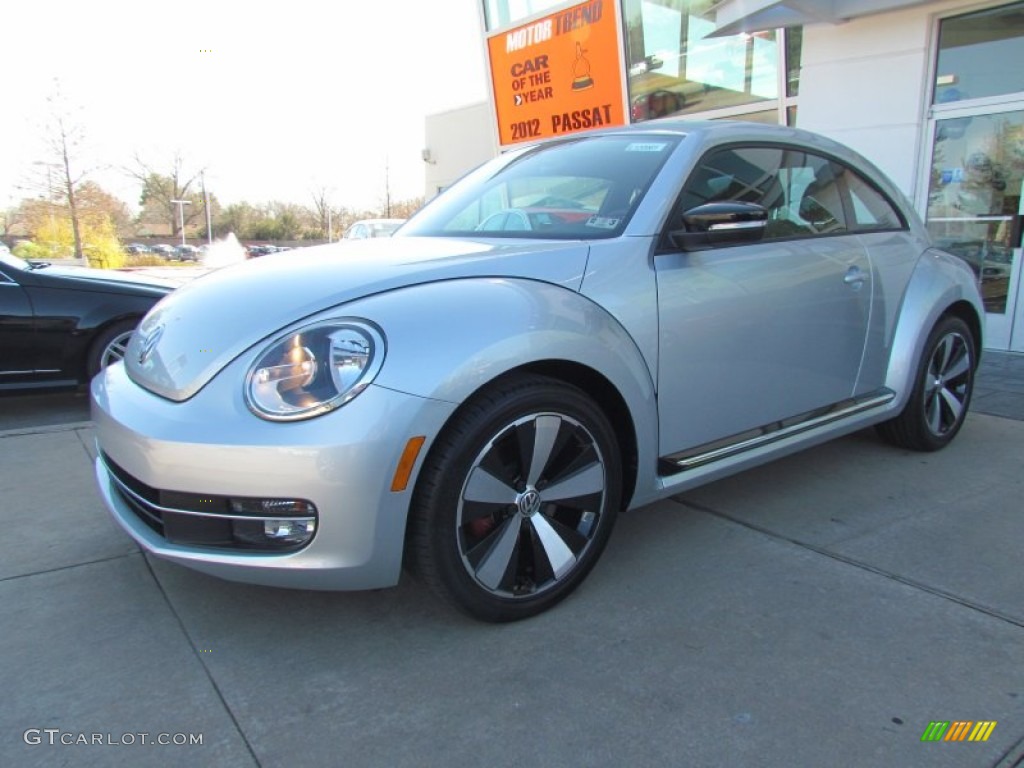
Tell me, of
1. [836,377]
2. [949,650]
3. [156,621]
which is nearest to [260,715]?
[156,621]

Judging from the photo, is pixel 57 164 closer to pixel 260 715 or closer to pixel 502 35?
pixel 502 35

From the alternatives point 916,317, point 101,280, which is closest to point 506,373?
point 916,317

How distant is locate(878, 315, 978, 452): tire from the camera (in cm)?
392

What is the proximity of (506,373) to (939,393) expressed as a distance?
9.76ft

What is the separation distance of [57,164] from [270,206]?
3593cm

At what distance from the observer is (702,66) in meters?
9.53

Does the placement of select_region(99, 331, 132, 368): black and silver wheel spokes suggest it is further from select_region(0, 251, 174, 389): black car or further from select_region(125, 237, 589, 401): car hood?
select_region(125, 237, 589, 401): car hood

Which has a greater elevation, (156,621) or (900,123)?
(900,123)

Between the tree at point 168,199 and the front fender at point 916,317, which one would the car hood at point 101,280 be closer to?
the front fender at point 916,317

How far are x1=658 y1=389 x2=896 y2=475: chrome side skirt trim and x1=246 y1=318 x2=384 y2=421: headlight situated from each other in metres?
1.20

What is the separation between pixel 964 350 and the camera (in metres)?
4.18

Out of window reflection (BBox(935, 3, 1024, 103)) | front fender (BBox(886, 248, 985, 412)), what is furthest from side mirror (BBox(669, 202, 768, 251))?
window reflection (BBox(935, 3, 1024, 103))

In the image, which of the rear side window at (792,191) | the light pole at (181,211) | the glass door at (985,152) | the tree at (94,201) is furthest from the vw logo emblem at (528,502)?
the light pole at (181,211)

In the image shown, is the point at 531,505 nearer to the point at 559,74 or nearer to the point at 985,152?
the point at 985,152
